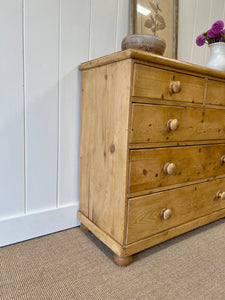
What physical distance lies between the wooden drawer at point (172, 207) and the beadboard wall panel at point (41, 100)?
0.48 m

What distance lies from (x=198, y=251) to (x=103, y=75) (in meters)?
0.94

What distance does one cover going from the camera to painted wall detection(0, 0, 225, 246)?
0.97 metres

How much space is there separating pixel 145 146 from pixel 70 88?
0.53m

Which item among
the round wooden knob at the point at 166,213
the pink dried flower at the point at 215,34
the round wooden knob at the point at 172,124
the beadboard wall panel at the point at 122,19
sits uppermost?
the beadboard wall panel at the point at 122,19

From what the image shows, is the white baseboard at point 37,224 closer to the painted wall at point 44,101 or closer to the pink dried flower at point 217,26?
the painted wall at point 44,101

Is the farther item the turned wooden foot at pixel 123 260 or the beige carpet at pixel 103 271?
the turned wooden foot at pixel 123 260

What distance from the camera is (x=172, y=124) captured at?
0.91 metres

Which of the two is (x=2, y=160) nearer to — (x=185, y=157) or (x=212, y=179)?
(x=185, y=157)

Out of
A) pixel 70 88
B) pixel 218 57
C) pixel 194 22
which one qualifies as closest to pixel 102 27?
pixel 70 88

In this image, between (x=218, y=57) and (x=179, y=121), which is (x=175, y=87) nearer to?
(x=179, y=121)

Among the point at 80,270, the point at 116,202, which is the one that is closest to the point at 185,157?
the point at 116,202

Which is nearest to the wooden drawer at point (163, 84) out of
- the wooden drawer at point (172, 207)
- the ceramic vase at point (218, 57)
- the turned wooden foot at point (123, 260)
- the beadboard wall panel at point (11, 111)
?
the ceramic vase at point (218, 57)

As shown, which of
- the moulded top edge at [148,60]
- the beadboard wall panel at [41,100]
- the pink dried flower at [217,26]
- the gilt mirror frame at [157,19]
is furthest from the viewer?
the gilt mirror frame at [157,19]

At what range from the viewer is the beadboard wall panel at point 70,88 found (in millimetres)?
1079
